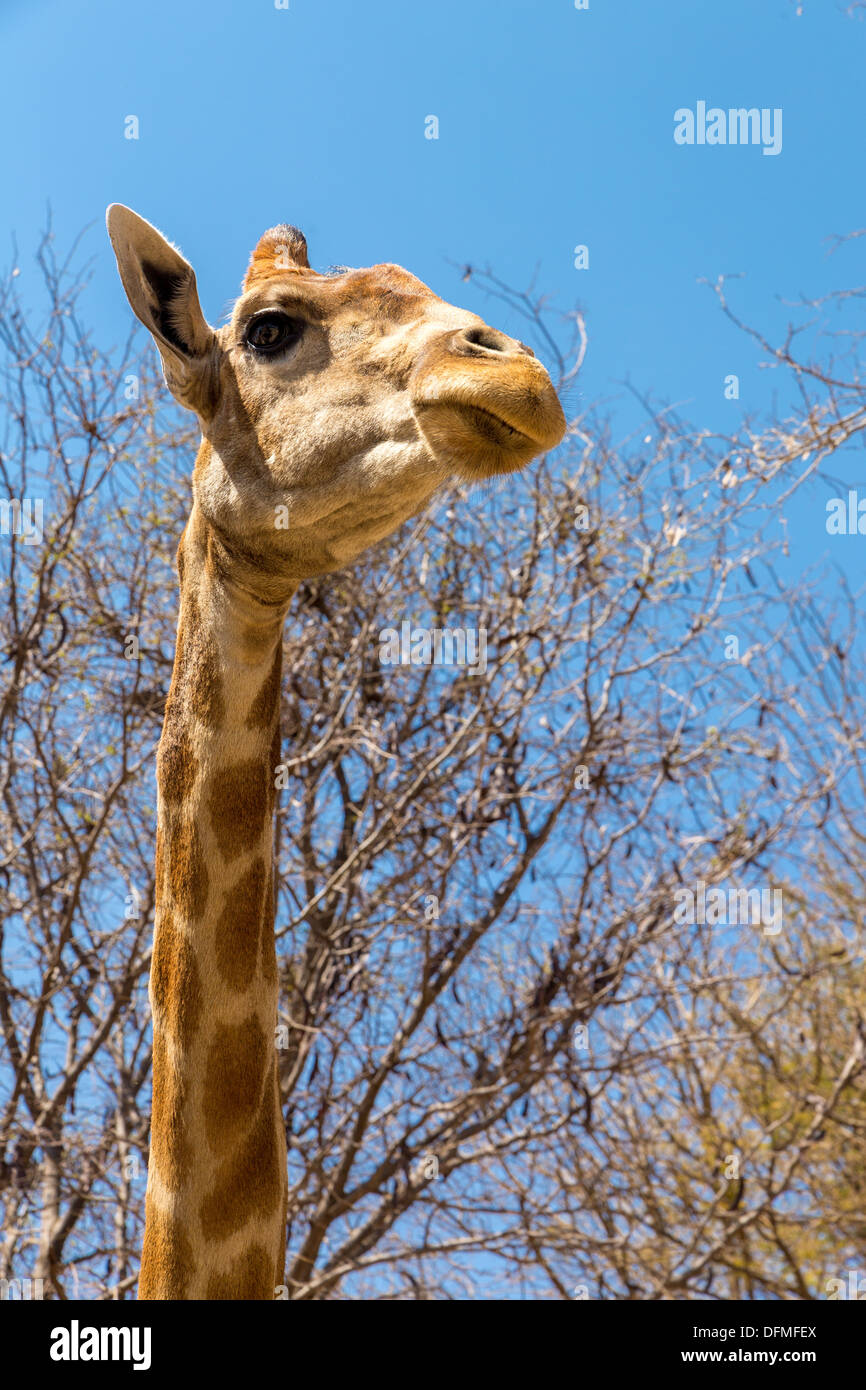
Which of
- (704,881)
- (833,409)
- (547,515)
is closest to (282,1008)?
(704,881)

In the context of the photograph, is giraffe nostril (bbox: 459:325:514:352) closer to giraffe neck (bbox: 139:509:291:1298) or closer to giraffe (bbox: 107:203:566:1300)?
giraffe (bbox: 107:203:566:1300)

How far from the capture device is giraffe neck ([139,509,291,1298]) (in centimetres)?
329

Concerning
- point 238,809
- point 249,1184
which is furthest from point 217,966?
point 249,1184

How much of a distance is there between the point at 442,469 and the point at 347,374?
0.45 m

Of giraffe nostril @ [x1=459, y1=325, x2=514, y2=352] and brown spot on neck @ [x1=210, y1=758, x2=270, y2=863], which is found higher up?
giraffe nostril @ [x1=459, y1=325, x2=514, y2=352]

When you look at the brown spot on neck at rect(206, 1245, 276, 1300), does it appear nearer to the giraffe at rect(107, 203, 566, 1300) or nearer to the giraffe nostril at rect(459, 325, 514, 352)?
the giraffe at rect(107, 203, 566, 1300)

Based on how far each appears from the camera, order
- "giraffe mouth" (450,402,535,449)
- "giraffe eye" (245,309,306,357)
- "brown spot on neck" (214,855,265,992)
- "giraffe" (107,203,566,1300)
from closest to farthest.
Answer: "giraffe mouth" (450,402,535,449)
"giraffe" (107,203,566,1300)
"brown spot on neck" (214,855,265,992)
"giraffe eye" (245,309,306,357)

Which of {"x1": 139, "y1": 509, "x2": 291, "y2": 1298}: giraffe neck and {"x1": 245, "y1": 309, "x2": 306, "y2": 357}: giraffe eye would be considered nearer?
{"x1": 139, "y1": 509, "x2": 291, "y2": 1298}: giraffe neck

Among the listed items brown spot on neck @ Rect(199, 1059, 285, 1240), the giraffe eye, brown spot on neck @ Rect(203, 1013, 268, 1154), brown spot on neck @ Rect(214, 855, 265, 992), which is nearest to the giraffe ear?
the giraffe eye

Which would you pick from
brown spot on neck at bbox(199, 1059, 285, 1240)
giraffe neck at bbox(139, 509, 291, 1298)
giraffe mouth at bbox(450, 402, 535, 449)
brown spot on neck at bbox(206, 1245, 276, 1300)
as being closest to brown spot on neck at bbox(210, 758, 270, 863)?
giraffe neck at bbox(139, 509, 291, 1298)

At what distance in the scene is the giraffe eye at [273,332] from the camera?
3.62 meters

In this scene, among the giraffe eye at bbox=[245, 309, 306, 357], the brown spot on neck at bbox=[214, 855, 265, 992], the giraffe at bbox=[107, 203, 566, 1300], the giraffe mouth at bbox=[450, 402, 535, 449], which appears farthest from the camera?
the giraffe eye at bbox=[245, 309, 306, 357]

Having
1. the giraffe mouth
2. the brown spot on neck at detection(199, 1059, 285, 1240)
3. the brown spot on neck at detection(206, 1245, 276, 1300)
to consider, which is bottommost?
the brown spot on neck at detection(206, 1245, 276, 1300)

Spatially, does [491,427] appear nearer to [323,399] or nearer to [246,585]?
[323,399]
